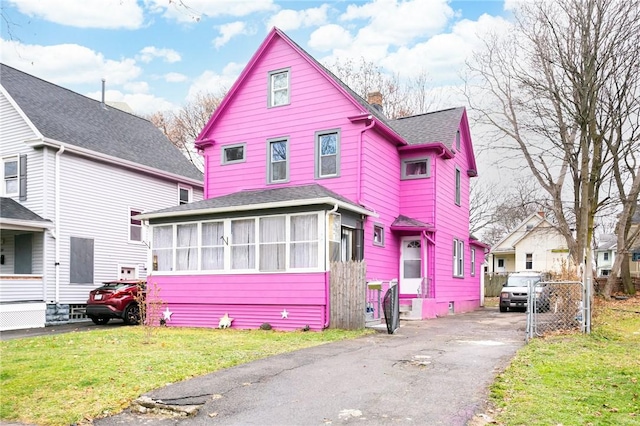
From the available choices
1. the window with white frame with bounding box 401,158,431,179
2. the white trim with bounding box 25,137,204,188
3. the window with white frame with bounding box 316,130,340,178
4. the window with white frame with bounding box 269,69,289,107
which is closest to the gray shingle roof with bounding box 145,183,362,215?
the window with white frame with bounding box 316,130,340,178

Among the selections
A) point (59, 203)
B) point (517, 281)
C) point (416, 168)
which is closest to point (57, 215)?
point (59, 203)

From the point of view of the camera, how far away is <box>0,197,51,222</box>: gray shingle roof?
1811 centimetres

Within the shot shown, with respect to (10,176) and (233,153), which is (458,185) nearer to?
(233,153)

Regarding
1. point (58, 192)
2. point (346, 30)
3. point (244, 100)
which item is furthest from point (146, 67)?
point (346, 30)

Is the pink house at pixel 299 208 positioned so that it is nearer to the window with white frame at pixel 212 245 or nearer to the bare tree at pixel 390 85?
the window with white frame at pixel 212 245

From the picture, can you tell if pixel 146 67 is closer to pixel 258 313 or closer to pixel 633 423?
pixel 258 313

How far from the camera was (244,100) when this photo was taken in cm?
1866

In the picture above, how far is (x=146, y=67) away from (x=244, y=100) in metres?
3.41

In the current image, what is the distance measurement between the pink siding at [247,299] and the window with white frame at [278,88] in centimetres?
632

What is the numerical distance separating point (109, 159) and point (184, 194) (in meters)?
5.28

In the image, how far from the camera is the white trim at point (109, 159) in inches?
751

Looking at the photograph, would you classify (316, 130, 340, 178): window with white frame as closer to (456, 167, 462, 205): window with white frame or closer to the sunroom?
the sunroom

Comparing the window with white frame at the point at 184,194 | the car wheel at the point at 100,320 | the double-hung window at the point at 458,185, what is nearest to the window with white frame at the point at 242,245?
the car wheel at the point at 100,320

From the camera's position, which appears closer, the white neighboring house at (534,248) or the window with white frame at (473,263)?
the window with white frame at (473,263)
